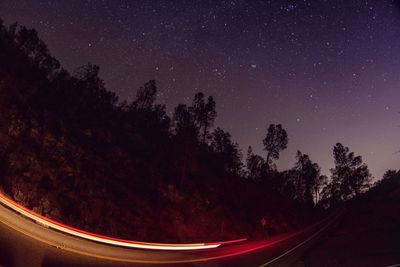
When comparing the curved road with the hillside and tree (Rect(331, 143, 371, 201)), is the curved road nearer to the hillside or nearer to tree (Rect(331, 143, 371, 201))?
the hillside

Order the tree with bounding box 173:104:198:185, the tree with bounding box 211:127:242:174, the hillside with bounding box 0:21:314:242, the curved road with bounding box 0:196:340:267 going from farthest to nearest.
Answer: the tree with bounding box 211:127:242:174 < the tree with bounding box 173:104:198:185 < the hillside with bounding box 0:21:314:242 < the curved road with bounding box 0:196:340:267

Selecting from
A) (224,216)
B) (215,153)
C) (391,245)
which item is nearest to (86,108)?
(224,216)

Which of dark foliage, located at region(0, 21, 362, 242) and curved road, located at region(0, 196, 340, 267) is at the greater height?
dark foliage, located at region(0, 21, 362, 242)

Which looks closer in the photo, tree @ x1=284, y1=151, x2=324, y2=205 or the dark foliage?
the dark foliage

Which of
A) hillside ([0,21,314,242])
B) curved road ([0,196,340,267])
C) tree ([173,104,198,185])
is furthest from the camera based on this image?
tree ([173,104,198,185])

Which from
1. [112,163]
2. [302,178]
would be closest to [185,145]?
[112,163]

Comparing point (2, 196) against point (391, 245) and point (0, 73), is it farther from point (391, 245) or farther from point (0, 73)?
point (0, 73)

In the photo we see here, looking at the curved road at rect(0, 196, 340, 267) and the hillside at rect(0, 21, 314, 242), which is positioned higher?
the hillside at rect(0, 21, 314, 242)

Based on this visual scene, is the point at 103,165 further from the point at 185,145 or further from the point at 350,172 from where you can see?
the point at 350,172

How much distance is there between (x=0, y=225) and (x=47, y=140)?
1835 cm

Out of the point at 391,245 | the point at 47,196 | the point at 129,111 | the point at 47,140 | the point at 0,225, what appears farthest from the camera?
the point at 129,111

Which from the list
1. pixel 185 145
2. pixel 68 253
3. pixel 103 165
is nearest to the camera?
pixel 68 253

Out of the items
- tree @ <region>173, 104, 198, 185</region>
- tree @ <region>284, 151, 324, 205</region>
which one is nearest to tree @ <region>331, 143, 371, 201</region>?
tree @ <region>284, 151, 324, 205</region>

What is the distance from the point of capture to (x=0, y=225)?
1102 cm
